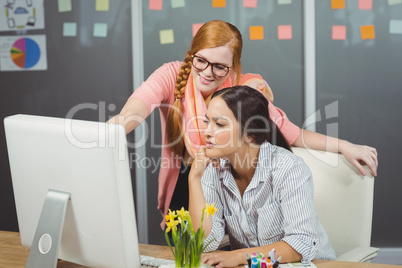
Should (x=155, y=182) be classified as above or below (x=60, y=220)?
below

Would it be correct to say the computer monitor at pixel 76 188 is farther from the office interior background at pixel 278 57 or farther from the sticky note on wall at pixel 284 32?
the sticky note on wall at pixel 284 32

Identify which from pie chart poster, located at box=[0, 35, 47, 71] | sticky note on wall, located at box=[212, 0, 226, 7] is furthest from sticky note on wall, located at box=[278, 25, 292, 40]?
pie chart poster, located at box=[0, 35, 47, 71]

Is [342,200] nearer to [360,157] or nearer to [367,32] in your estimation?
[360,157]

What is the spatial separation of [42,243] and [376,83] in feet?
7.49

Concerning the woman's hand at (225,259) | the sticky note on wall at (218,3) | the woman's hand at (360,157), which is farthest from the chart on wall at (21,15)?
the woman's hand at (225,259)

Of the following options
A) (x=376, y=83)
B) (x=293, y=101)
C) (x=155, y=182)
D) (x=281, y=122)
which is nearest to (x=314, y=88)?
(x=293, y=101)

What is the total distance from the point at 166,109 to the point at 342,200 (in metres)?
0.86

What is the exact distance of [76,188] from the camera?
111 centimetres

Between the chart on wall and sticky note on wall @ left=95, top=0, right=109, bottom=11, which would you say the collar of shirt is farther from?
the chart on wall

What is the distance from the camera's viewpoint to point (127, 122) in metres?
1.85

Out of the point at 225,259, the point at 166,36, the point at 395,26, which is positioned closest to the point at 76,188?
the point at 225,259

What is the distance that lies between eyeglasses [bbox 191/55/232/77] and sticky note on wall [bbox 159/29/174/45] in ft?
3.41

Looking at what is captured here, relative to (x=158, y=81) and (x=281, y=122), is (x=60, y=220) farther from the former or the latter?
(x=281, y=122)

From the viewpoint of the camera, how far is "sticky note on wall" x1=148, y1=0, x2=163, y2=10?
2.93m
